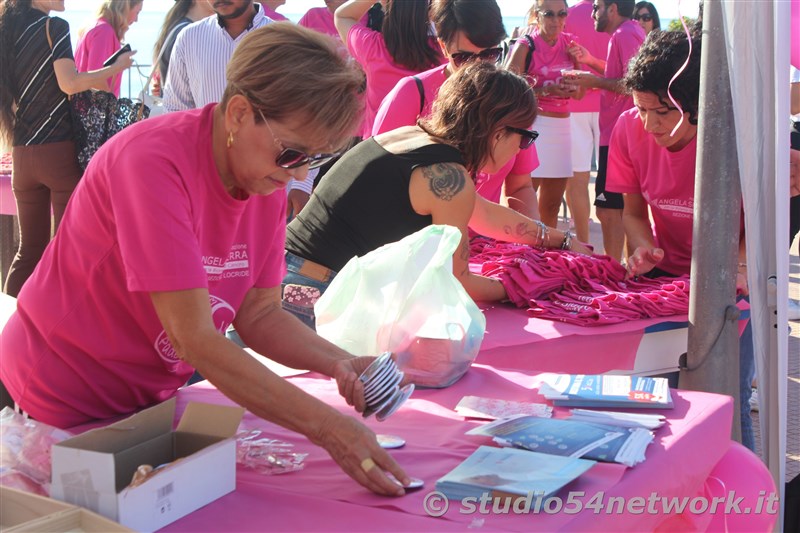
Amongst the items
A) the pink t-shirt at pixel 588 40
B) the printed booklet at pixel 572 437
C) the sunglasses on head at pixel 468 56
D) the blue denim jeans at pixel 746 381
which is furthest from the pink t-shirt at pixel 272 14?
the printed booklet at pixel 572 437

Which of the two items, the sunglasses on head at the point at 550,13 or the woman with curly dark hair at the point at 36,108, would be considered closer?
the woman with curly dark hair at the point at 36,108

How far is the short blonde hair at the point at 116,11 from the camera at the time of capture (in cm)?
501

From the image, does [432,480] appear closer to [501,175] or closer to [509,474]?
[509,474]

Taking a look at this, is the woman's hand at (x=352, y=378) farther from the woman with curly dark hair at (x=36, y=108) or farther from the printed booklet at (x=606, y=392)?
the woman with curly dark hair at (x=36, y=108)

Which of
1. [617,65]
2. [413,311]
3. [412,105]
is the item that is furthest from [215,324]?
[617,65]

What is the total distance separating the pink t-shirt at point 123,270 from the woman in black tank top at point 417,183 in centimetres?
96

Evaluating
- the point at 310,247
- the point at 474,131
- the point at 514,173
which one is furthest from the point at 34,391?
the point at 514,173

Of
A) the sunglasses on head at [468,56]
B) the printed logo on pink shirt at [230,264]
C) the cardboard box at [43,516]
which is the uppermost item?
the sunglasses on head at [468,56]

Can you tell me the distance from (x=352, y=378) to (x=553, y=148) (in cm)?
346

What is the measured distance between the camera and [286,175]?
5.31ft

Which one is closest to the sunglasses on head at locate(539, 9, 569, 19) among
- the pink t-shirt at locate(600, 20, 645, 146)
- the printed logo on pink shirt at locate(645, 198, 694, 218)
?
the pink t-shirt at locate(600, 20, 645, 146)

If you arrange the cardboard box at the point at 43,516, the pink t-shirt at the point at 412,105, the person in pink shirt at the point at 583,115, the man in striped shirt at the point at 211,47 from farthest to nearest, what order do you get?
the person in pink shirt at the point at 583,115 → the man in striped shirt at the point at 211,47 → the pink t-shirt at the point at 412,105 → the cardboard box at the point at 43,516

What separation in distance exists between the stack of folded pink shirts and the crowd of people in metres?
0.07

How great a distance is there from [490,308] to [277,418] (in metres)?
1.46
